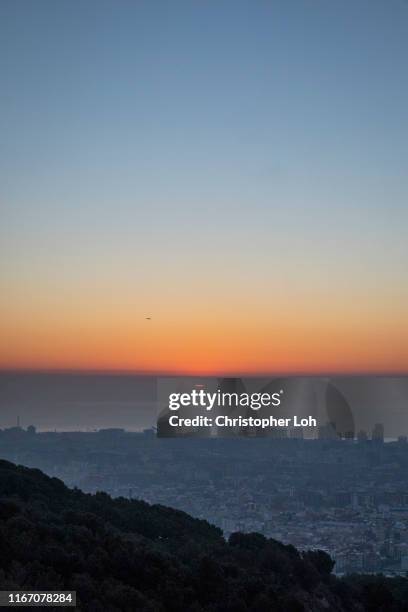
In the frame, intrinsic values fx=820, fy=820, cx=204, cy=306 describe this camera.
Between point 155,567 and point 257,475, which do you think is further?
point 257,475

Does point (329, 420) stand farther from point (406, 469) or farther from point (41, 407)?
point (41, 407)

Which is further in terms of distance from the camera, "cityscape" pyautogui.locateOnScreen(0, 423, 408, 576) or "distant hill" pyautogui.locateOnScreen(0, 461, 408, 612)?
"cityscape" pyautogui.locateOnScreen(0, 423, 408, 576)

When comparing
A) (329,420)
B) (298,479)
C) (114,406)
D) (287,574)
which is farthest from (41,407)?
(287,574)

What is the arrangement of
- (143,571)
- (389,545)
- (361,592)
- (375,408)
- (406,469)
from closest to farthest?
(143,571) < (361,592) < (389,545) < (375,408) < (406,469)

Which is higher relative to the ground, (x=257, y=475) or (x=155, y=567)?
(x=257, y=475)

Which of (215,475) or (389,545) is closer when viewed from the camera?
(389,545)

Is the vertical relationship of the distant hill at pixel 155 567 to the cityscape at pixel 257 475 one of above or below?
below

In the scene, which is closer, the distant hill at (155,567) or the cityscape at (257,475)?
the distant hill at (155,567)

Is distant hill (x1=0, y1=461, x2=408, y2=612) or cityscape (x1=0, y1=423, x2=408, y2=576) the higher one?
cityscape (x1=0, y1=423, x2=408, y2=576)
